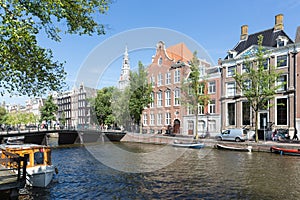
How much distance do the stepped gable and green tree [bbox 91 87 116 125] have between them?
15828mm

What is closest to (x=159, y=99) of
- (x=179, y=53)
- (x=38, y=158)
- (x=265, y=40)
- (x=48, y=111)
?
(x=179, y=53)

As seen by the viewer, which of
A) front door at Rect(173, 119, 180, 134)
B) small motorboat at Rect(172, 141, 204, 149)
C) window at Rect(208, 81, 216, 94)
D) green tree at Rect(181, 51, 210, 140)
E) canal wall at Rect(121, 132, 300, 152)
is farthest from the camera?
front door at Rect(173, 119, 180, 134)

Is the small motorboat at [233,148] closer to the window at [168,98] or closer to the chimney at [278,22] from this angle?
the chimney at [278,22]

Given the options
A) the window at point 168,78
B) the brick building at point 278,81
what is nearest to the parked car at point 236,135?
the brick building at point 278,81

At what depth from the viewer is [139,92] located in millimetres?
45719

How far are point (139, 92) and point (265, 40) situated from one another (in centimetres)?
2315

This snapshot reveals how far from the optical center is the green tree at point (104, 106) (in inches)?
2321

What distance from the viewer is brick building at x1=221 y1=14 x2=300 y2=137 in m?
35.2

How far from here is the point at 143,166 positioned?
70.7 feet

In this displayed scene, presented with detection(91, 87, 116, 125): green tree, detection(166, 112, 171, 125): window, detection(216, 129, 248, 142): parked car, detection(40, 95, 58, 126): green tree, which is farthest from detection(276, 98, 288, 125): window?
detection(40, 95, 58, 126): green tree

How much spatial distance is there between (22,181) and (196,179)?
1047 centimetres

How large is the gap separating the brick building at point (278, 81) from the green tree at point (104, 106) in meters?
27.3

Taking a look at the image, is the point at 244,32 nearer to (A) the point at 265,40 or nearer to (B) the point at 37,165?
(A) the point at 265,40

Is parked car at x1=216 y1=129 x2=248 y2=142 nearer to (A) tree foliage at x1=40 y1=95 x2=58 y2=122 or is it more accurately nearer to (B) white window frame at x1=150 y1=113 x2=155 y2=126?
(B) white window frame at x1=150 y1=113 x2=155 y2=126
